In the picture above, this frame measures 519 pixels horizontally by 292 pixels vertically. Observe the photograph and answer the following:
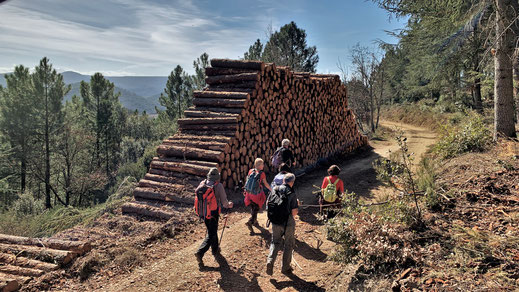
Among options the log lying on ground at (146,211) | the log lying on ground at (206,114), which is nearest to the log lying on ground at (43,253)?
the log lying on ground at (146,211)

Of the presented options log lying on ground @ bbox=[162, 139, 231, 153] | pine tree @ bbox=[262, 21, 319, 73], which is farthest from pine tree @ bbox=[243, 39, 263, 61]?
log lying on ground @ bbox=[162, 139, 231, 153]

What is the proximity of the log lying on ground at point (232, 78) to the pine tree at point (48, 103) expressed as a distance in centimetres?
2085

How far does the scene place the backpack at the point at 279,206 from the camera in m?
4.71

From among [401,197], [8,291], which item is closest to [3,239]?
[8,291]

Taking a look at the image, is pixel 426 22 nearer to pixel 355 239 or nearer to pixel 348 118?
pixel 348 118

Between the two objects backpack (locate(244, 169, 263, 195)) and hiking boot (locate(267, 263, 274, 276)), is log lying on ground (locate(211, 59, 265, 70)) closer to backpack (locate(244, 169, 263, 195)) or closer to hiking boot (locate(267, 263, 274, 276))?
backpack (locate(244, 169, 263, 195))

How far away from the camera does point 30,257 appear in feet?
16.5

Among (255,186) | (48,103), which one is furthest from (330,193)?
(48,103)

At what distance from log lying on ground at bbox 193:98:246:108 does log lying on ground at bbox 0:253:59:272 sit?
6.20m

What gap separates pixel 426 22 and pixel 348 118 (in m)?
6.93

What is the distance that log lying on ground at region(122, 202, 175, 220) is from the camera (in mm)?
7180

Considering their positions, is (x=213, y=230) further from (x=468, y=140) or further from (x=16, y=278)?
(x=468, y=140)

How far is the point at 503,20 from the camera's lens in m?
8.02

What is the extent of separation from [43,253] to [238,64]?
310 inches
